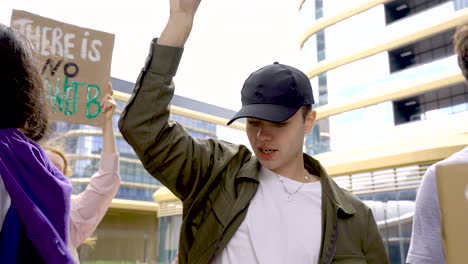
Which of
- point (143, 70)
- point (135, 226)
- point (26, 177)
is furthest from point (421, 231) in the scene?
point (135, 226)

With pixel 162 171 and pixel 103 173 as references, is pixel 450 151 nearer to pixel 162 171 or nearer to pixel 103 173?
pixel 103 173

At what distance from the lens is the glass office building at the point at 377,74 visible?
14062 mm

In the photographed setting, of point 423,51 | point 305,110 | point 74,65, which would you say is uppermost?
point 423,51

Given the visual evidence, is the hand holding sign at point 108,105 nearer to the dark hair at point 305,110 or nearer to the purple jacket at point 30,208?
the dark hair at point 305,110

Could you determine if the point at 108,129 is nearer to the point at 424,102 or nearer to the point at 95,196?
the point at 95,196

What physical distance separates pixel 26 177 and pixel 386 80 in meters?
15.2

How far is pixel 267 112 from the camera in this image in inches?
66.7

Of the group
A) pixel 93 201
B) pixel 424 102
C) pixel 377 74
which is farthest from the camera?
pixel 424 102

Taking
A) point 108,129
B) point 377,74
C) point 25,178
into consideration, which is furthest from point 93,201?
point 377,74

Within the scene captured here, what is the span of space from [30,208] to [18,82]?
0.32 meters

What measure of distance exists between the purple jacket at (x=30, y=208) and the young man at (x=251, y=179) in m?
0.36

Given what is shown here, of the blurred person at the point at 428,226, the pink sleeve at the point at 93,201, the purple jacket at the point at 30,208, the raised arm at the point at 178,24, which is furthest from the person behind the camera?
the pink sleeve at the point at 93,201

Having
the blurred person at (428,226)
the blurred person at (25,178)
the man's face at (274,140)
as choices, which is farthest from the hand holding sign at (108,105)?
the blurred person at (428,226)

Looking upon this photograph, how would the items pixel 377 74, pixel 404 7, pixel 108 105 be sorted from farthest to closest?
1. pixel 404 7
2. pixel 377 74
3. pixel 108 105
